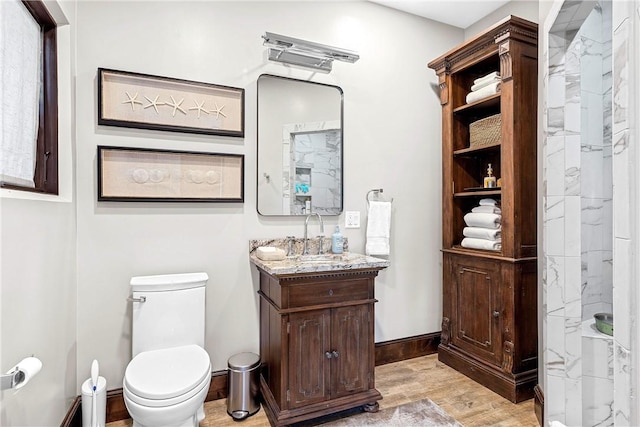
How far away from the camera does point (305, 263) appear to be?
2145 millimetres

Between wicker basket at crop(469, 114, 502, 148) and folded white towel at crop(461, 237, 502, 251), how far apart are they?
2.31 ft

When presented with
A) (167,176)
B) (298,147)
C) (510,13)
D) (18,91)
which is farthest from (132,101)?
(510,13)

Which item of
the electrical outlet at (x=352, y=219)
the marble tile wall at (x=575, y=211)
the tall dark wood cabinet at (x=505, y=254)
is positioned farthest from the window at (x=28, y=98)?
the tall dark wood cabinet at (x=505, y=254)

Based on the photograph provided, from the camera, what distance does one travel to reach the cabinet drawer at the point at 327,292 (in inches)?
79.5

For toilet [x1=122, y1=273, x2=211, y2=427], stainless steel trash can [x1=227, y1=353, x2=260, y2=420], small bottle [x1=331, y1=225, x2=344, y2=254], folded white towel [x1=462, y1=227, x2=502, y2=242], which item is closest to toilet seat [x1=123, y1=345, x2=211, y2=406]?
toilet [x1=122, y1=273, x2=211, y2=427]

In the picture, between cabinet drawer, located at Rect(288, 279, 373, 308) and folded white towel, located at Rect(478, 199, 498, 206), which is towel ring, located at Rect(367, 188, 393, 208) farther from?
cabinet drawer, located at Rect(288, 279, 373, 308)

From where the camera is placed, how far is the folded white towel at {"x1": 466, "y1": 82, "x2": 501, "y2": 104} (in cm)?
247

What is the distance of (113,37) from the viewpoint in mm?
2111

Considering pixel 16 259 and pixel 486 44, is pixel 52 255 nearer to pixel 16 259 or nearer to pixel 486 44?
pixel 16 259

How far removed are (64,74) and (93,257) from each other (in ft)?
3.37

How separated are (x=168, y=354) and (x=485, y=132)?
2573 millimetres

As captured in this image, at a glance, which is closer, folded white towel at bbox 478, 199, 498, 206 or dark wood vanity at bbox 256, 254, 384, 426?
dark wood vanity at bbox 256, 254, 384, 426

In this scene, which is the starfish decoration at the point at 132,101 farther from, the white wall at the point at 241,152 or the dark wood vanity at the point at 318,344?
the dark wood vanity at the point at 318,344

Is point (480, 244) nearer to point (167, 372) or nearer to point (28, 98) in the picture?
point (167, 372)
